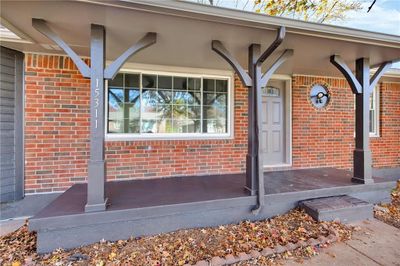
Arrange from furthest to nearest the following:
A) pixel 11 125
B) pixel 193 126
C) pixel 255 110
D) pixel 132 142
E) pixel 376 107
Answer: pixel 376 107
pixel 193 126
pixel 132 142
pixel 11 125
pixel 255 110

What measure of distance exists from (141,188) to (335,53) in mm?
3767

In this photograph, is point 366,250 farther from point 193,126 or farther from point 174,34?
point 174,34

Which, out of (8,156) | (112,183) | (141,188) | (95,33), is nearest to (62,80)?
(8,156)

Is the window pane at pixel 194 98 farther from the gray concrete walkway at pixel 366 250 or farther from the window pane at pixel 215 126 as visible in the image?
the gray concrete walkway at pixel 366 250

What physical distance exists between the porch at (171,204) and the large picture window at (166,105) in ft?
3.26

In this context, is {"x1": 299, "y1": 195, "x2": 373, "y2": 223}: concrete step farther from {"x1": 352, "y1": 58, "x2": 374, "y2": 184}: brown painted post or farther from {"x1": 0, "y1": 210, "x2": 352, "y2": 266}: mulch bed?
{"x1": 352, "y1": 58, "x2": 374, "y2": 184}: brown painted post

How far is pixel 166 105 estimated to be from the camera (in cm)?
446

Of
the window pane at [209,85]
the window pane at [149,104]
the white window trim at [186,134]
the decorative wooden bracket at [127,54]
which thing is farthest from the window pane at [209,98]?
the decorative wooden bracket at [127,54]

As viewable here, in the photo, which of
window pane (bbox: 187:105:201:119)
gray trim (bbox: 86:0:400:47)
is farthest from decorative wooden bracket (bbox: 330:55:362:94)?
window pane (bbox: 187:105:201:119)

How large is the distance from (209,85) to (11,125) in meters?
3.46

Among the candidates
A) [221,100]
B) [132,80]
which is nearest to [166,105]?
[132,80]

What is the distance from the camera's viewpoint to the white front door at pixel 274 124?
5215mm

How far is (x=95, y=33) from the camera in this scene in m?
2.60

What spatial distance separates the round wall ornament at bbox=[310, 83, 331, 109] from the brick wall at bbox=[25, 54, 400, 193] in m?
0.14
